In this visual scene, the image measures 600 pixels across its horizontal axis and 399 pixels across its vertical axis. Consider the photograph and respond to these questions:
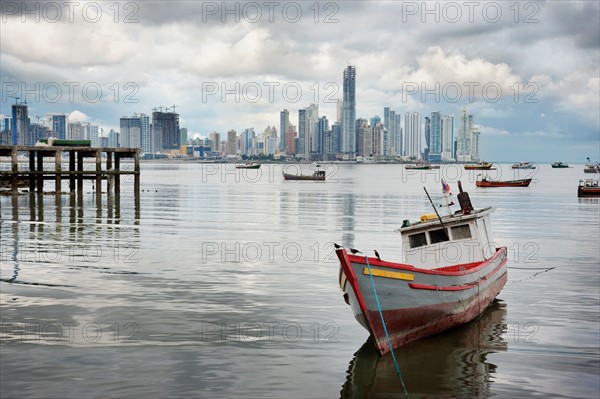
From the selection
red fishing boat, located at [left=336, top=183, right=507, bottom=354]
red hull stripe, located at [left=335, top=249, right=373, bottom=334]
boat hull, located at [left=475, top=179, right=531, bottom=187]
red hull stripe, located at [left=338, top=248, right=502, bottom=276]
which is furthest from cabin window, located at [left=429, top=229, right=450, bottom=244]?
boat hull, located at [left=475, top=179, right=531, bottom=187]

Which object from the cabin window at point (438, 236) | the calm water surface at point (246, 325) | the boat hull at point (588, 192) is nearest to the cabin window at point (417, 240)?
the cabin window at point (438, 236)

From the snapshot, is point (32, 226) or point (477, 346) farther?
point (32, 226)

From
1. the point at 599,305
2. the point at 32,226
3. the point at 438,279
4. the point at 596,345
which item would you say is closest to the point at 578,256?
→ the point at 599,305

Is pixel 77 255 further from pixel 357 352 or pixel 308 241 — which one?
pixel 357 352

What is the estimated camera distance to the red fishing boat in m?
15.9

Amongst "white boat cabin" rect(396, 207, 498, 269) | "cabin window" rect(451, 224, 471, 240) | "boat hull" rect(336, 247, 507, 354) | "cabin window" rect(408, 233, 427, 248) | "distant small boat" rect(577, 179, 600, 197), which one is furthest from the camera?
"distant small boat" rect(577, 179, 600, 197)

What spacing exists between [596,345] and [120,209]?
45650 millimetres

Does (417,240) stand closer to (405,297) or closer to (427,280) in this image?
(427,280)

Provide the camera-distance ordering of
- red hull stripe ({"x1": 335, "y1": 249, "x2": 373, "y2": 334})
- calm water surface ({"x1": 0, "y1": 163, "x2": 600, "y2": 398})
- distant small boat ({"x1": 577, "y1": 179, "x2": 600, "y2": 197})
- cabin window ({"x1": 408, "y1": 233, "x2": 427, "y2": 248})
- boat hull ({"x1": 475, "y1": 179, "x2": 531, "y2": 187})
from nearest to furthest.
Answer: calm water surface ({"x1": 0, "y1": 163, "x2": 600, "y2": 398}) → red hull stripe ({"x1": 335, "y1": 249, "x2": 373, "y2": 334}) → cabin window ({"x1": 408, "y1": 233, "x2": 427, "y2": 248}) → distant small boat ({"x1": 577, "y1": 179, "x2": 600, "y2": 197}) → boat hull ({"x1": 475, "y1": 179, "x2": 531, "y2": 187})

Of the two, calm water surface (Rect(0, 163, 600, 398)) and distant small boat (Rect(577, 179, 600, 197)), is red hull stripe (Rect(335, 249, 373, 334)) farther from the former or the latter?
distant small boat (Rect(577, 179, 600, 197))

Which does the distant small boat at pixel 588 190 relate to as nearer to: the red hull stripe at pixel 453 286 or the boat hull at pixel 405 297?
the red hull stripe at pixel 453 286

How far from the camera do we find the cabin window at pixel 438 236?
21016 millimetres

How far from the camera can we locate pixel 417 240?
21000mm

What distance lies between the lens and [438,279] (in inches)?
688
